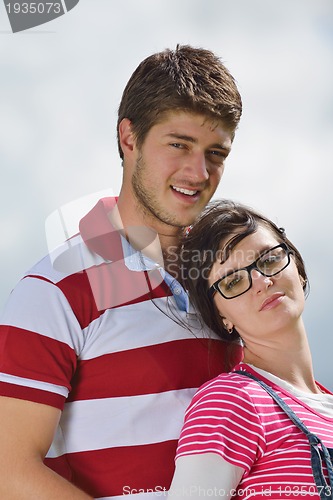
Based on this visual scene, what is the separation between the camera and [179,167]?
2479 millimetres

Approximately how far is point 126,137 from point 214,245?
0.80 meters

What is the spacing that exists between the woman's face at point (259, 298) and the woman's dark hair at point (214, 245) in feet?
0.10

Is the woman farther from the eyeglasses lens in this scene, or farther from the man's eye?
the man's eye

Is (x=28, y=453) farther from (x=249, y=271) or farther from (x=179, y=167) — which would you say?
(x=179, y=167)

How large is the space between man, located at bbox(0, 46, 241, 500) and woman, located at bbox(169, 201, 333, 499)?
0.14m

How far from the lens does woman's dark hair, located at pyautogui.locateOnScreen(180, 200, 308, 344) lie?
6.76ft

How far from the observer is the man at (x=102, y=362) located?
6.61 ft

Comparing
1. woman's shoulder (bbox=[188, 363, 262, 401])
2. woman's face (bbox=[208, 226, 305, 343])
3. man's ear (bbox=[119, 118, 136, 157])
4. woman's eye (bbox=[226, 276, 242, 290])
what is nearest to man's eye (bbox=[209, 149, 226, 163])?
man's ear (bbox=[119, 118, 136, 157])

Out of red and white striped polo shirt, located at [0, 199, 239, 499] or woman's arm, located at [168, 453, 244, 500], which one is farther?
red and white striped polo shirt, located at [0, 199, 239, 499]

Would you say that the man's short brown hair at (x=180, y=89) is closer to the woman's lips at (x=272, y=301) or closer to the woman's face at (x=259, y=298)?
the woman's face at (x=259, y=298)

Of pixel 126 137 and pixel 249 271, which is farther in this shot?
pixel 126 137

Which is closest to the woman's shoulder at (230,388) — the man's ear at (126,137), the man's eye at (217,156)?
the man's eye at (217,156)

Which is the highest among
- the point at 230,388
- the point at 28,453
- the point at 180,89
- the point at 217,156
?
the point at 180,89

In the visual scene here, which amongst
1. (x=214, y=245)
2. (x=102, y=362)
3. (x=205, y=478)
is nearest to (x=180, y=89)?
(x=214, y=245)
